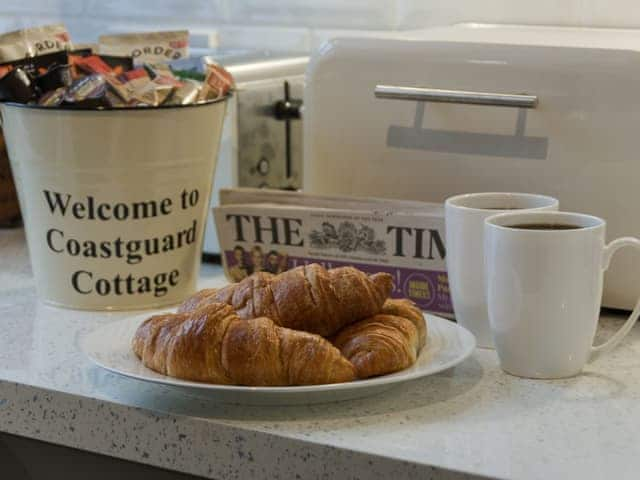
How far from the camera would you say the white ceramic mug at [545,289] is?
86cm

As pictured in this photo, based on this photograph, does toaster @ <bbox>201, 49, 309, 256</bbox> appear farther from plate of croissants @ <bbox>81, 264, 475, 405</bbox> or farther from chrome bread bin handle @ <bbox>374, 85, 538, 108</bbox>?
plate of croissants @ <bbox>81, 264, 475, 405</bbox>

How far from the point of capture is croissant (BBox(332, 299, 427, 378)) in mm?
835

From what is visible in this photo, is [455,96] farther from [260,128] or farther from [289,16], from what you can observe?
[289,16]

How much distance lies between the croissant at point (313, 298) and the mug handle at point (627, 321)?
0.18 meters

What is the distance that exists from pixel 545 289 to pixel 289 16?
0.83m

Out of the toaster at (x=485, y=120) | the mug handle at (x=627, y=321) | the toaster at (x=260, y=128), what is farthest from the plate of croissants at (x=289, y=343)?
the toaster at (x=260, y=128)

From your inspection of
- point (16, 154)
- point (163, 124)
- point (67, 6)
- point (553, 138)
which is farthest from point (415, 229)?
point (67, 6)

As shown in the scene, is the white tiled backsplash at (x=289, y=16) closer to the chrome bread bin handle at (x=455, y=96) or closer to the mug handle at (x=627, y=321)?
the chrome bread bin handle at (x=455, y=96)

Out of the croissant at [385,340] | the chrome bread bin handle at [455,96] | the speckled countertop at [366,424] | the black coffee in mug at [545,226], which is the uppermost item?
the chrome bread bin handle at [455,96]

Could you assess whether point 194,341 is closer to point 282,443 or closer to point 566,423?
point 282,443

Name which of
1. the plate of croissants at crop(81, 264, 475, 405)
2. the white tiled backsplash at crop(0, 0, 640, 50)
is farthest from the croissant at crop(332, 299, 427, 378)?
the white tiled backsplash at crop(0, 0, 640, 50)

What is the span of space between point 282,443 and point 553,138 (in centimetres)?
43

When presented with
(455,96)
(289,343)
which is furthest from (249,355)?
(455,96)

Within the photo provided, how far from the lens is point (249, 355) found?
810 mm
